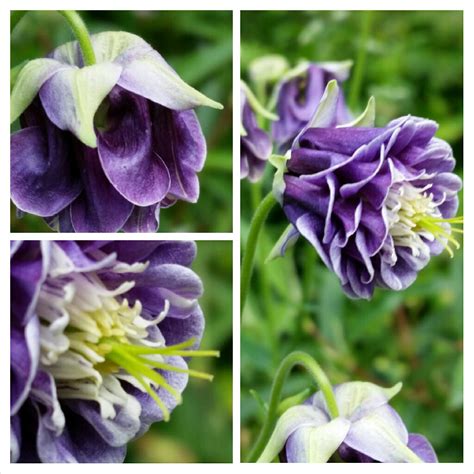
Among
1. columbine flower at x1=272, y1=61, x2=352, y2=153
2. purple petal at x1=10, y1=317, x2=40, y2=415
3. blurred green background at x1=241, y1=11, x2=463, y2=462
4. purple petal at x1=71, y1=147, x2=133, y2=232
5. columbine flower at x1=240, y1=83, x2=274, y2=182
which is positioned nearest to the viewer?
purple petal at x1=10, y1=317, x2=40, y2=415

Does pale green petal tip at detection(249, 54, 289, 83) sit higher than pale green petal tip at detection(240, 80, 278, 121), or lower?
higher

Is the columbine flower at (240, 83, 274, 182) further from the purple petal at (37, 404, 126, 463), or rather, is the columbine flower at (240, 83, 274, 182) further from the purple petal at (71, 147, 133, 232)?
the purple petal at (37, 404, 126, 463)

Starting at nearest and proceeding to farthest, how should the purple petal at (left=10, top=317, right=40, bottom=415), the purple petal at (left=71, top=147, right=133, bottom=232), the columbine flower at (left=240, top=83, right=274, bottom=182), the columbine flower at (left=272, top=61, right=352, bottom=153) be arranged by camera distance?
the purple petal at (left=10, top=317, right=40, bottom=415), the purple petal at (left=71, top=147, right=133, bottom=232), the columbine flower at (left=240, top=83, right=274, bottom=182), the columbine flower at (left=272, top=61, right=352, bottom=153)

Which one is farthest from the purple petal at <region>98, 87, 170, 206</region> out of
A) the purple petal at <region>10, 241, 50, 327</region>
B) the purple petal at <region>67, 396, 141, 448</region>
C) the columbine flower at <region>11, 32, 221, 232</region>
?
the purple petal at <region>67, 396, 141, 448</region>

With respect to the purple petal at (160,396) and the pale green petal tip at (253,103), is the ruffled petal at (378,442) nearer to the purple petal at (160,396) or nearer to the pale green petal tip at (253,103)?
the purple petal at (160,396)
